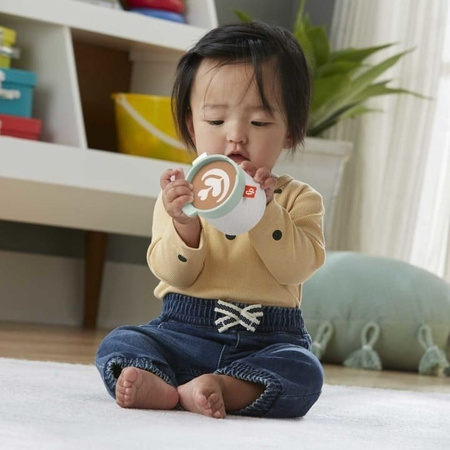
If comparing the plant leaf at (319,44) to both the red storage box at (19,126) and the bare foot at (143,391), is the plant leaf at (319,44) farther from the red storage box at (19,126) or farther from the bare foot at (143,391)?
the bare foot at (143,391)

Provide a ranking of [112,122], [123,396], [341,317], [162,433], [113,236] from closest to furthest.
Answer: [162,433] → [123,396] → [341,317] → [112,122] → [113,236]

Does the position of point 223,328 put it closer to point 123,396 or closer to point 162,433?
point 123,396

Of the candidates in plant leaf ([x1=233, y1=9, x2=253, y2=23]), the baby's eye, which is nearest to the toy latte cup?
the baby's eye

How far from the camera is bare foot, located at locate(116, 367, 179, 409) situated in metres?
0.98

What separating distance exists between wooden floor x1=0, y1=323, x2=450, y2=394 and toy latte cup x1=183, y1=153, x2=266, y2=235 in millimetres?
630

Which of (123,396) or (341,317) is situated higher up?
(123,396)

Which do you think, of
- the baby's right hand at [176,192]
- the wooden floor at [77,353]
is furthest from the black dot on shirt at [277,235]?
the wooden floor at [77,353]

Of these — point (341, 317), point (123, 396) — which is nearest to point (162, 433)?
point (123, 396)

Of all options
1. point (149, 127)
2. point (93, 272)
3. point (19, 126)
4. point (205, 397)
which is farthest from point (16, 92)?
point (205, 397)

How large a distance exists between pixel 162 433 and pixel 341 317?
142 centimetres

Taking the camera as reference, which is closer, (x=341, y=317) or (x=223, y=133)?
(x=223, y=133)

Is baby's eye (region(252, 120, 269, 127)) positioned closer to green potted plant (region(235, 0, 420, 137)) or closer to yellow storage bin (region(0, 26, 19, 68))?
yellow storage bin (region(0, 26, 19, 68))

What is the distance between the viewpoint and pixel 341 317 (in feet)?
7.19

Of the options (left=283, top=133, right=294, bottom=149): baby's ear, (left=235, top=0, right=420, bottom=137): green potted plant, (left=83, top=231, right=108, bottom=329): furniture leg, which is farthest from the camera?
(left=235, top=0, right=420, bottom=137): green potted plant
